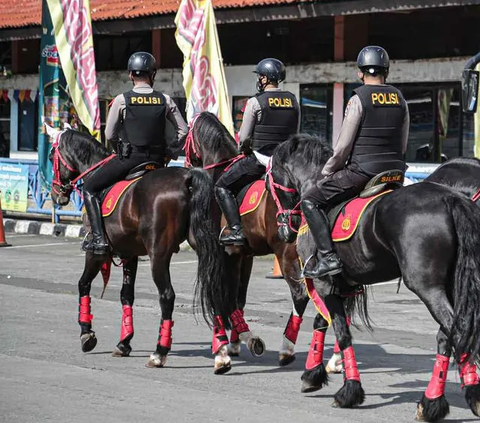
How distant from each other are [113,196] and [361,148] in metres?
3.03

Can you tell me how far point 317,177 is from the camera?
8.67 metres

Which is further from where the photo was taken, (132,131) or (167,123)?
Answer: (167,123)

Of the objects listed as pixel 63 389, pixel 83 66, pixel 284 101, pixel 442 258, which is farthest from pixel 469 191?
pixel 83 66

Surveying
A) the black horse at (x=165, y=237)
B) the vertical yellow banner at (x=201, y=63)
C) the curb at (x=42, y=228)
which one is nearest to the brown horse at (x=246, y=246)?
the black horse at (x=165, y=237)

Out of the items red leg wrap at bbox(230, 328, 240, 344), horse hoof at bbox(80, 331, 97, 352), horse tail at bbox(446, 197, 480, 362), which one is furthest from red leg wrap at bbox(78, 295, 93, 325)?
horse tail at bbox(446, 197, 480, 362)

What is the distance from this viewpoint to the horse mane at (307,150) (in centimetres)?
874

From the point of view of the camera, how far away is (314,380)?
863 centimetres

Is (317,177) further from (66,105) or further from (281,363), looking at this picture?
(66,105)

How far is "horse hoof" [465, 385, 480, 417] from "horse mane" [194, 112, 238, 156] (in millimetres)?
4026

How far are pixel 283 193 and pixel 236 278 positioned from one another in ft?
5.42

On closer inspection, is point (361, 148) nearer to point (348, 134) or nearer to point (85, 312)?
point (348, 134)

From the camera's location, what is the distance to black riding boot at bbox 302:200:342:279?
26.9ft

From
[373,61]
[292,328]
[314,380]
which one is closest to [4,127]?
[292,328]

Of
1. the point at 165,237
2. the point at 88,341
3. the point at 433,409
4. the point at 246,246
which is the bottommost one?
the point at 88,341
